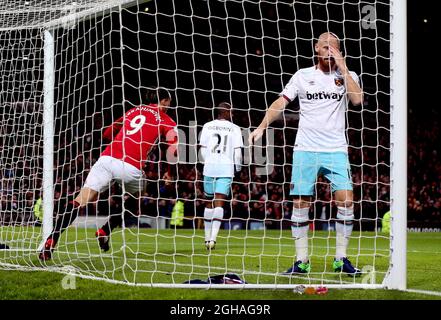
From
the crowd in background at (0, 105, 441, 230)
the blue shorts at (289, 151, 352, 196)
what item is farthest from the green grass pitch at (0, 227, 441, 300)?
the crowd in background at (0, 105, 441, 230)

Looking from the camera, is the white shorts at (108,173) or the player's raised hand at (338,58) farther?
the white shorts at (108,173)

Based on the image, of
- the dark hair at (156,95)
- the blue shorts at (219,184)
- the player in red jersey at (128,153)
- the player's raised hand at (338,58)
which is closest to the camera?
the player's raised hand at (338,58)

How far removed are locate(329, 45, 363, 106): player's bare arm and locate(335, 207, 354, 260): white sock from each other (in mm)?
980

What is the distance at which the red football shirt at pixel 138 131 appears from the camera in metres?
7.23

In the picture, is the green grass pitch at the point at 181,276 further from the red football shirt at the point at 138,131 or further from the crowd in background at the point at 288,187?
the crowd in background at the point at 288,187

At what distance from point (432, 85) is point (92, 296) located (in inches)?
1026

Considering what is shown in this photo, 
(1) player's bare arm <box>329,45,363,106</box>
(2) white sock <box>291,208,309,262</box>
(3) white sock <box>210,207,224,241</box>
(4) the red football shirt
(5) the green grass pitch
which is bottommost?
(5) the green grass pitch

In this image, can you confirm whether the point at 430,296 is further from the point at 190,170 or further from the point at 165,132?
the point at 190,170

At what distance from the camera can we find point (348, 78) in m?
6.07

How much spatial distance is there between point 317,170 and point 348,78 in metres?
0.85

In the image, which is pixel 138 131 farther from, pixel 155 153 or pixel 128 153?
pixel 155 153

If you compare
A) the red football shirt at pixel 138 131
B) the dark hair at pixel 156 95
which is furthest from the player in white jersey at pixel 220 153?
the red football shirt at pixel 138 131

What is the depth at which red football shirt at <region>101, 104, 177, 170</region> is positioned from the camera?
723 centimetres

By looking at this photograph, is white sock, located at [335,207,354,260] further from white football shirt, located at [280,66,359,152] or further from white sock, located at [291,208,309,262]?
white football shirt, located at [280,66,359,152]
